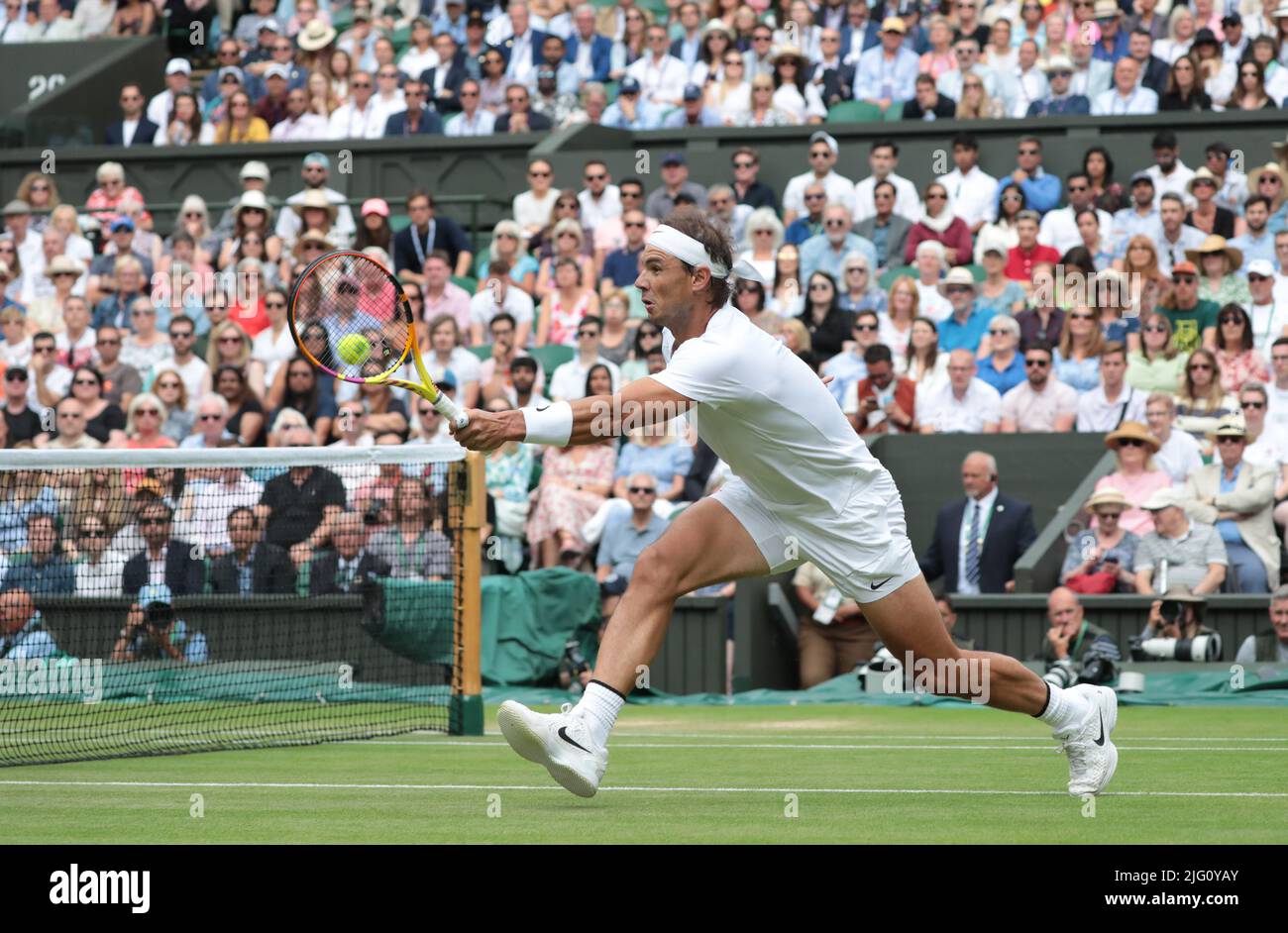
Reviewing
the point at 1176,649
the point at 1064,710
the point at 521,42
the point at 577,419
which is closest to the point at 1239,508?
the point at 1176,649

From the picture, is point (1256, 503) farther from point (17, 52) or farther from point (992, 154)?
point (17, 52)

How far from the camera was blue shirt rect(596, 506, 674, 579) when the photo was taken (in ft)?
51.2

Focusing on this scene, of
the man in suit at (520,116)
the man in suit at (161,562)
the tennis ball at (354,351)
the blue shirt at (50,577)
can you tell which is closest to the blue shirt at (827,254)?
the man in suit at (520,116)

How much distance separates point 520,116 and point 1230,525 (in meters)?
9.61

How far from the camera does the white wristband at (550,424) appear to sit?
690cm

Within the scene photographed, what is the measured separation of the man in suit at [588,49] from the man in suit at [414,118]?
5.12 ft

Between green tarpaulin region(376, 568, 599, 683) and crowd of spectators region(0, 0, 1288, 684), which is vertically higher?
crowd of spectators region(0, 0, 1288, 684)

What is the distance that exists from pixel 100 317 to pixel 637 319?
229 inches

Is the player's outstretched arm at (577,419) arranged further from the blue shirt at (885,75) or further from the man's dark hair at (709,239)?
the blue shirt at (885,75)

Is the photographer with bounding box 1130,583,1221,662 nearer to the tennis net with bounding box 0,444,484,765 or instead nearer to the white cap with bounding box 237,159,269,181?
the tennis net with bounding box 0,444,484,765

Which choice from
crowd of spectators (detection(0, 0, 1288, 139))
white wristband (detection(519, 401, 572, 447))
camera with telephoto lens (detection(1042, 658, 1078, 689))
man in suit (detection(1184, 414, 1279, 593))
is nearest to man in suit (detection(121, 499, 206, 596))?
camera with telephoto lens (detection(1042, 658, 1078, 689))

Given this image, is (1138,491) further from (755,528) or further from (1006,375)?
(755,528)

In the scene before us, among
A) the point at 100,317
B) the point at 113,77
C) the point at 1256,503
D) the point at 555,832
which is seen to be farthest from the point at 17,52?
the point at 555,832

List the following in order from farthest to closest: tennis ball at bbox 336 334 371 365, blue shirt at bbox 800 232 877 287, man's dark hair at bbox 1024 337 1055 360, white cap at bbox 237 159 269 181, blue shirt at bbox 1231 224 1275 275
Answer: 1. white cap at bbox 237 159 269 181
2. blue shirt at bbox 800 232 877 287
3. blue shirt at bbox 1231 224 1275 275
4. man's dark hair at bbox 1024 337 1055 360
5. tennis ball at bbox 336 334 371 365
